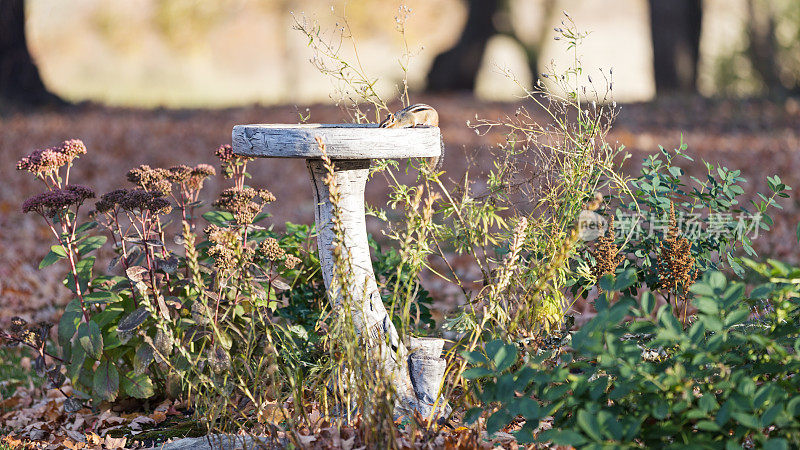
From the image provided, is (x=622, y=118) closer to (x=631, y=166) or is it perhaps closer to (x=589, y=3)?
(x=631, y=166)

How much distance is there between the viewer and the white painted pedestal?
2.70 meters

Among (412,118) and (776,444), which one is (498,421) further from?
(412,118)

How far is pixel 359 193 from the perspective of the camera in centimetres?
300

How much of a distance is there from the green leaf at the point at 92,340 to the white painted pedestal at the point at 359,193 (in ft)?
3.37

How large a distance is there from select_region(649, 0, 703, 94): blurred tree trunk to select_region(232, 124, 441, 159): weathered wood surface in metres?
12.4

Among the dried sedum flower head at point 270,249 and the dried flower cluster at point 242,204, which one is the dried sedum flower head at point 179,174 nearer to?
the dried flower cluster at point 242,204

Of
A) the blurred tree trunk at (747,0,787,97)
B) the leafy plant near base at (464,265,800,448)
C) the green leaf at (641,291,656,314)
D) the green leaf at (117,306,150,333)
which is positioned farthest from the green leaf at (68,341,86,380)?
the blurred tree trunk at (747,0,787,97)

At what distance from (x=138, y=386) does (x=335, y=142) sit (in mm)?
1503

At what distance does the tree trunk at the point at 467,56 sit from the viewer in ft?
51.4

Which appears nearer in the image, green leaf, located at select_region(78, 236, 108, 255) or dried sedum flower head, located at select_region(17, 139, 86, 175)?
dried sedum flower head, located at select_region(17, 139, 86, 175)

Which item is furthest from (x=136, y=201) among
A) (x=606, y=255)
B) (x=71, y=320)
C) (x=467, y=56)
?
(x=467, y=56)

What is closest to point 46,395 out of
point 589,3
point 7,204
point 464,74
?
point 7,204

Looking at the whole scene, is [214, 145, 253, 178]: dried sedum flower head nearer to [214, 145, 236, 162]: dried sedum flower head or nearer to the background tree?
[214, 145, 236, 162]: dried sedum flower head

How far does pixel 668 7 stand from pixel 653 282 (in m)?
11.8
